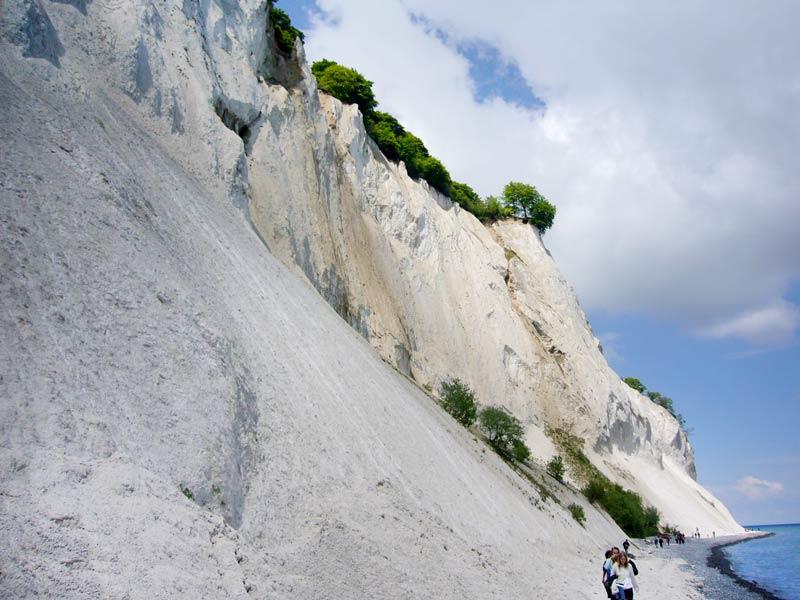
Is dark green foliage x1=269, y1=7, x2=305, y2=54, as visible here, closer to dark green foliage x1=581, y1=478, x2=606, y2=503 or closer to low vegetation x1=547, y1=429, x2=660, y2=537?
low vegetation x1=547, y1=429, x2=660, y2=537

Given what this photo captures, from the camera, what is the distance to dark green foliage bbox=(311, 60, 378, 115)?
44.0 m

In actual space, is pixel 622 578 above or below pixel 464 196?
below

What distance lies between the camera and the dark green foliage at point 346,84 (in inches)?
1731

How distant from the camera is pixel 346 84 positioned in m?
44.4

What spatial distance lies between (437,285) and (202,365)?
29.8 metres

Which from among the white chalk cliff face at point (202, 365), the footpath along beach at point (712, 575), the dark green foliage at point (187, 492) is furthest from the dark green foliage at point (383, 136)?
the dark green foliage at point (187, 492)

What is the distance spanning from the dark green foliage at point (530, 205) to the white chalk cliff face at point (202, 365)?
30830 millimetres

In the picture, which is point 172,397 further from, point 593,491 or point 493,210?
point 493,210

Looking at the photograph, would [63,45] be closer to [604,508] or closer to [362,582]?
[362,582]

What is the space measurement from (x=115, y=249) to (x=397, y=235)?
29.0 m

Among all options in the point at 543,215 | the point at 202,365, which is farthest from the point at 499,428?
the point at 543,215

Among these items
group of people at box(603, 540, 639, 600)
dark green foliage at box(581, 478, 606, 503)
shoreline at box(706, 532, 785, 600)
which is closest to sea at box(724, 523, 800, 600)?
shoreline at box(706, 532, 785, 600)

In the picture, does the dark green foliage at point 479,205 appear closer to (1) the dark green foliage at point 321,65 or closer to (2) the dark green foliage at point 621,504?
(1) the dark green foliage at point 321,65

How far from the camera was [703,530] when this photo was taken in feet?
180
